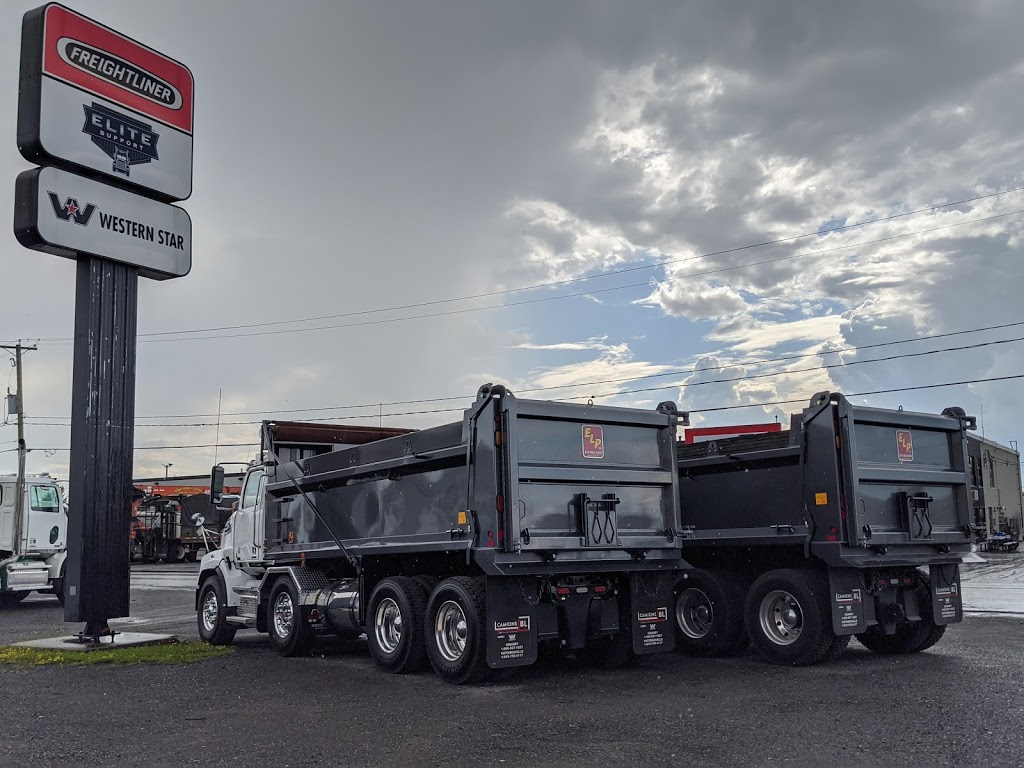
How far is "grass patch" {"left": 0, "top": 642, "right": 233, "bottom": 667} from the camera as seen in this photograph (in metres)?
12.3

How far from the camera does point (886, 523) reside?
35.8ft

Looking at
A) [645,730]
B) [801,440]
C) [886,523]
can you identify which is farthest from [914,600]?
[645,730]

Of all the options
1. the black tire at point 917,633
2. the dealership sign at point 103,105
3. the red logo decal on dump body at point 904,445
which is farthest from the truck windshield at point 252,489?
the red logo decal on dump body at point 904,445

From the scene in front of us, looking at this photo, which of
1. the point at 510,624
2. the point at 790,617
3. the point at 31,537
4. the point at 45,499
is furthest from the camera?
the point at 45,499

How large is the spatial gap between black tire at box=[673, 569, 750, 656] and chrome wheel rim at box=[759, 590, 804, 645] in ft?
1.48

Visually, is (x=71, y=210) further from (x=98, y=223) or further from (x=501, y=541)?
(x=501, y=541)

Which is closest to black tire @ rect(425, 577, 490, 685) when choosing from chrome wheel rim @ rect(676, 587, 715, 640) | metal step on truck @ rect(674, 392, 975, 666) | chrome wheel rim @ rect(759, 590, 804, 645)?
metal step on truck @ rect(674, 392, 975, 666)

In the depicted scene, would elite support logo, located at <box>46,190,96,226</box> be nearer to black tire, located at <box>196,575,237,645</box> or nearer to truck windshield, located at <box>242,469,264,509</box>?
truck windshield, located at <box>242,469,264,509</box>

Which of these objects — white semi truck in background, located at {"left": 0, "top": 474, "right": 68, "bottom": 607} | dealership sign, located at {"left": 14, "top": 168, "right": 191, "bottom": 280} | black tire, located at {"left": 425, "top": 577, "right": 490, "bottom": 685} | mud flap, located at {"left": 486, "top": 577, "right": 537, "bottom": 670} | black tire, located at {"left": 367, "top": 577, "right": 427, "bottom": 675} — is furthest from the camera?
white semi truck in background, located at {"left": 0, "top": 474, "right": 68, "bottom": 607}

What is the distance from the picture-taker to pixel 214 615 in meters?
14.3

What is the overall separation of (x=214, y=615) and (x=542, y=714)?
7730 mm

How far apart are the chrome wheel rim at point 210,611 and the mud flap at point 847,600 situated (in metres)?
8.51

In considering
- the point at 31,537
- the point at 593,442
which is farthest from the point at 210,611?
the point at 31,537

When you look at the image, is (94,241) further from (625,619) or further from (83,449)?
(625,619)
